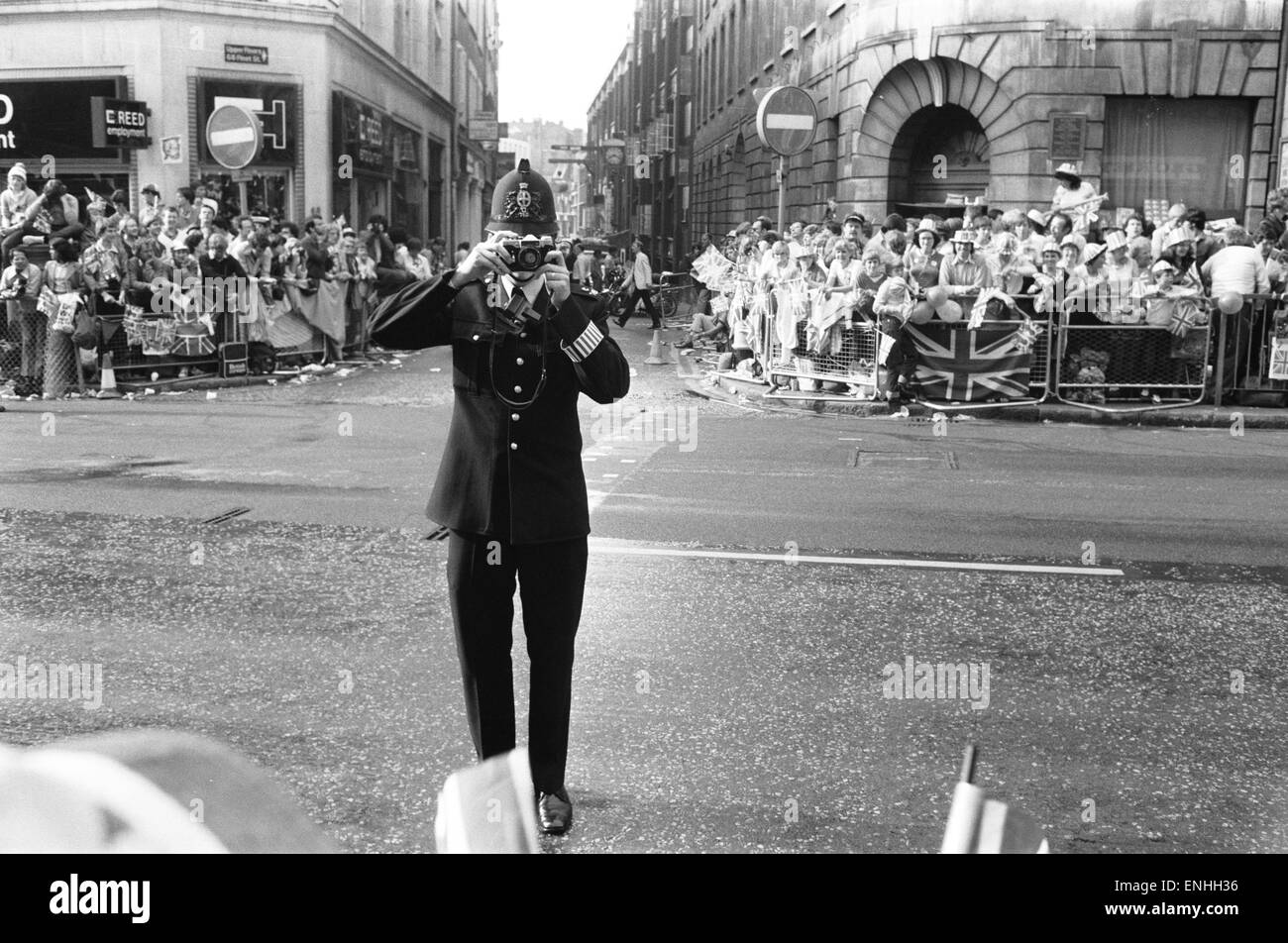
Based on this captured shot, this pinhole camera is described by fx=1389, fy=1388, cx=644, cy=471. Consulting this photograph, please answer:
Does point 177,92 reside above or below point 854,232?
above

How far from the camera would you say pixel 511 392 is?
4184mm

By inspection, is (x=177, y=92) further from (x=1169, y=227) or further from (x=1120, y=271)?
(x=1120, y=271)

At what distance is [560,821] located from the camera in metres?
4.21

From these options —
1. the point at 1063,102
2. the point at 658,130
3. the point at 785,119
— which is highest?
the point at 658,130

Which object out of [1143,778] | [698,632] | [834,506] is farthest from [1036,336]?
[1143,778]

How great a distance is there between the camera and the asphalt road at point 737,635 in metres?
4.56

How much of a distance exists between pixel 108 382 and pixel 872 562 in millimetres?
11764

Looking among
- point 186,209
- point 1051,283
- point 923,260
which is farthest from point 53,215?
point 1051,283

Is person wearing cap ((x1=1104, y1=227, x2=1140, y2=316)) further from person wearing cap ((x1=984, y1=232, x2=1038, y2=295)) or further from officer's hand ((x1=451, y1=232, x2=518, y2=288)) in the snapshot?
officer's hand ((x1=451, y1=232, x2=518, y2=288))

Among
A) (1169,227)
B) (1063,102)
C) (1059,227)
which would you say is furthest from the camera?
(1063,102)

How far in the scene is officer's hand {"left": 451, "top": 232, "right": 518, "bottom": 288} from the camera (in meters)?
3.98

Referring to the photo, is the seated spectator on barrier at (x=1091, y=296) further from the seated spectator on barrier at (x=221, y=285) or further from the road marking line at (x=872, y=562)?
the seated spectator on barrier at (x=221, y=285)

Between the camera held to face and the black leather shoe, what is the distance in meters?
1.61

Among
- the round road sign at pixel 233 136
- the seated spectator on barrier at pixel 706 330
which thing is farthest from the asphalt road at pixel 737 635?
the seated spectator on barrier at pixel 706 330
